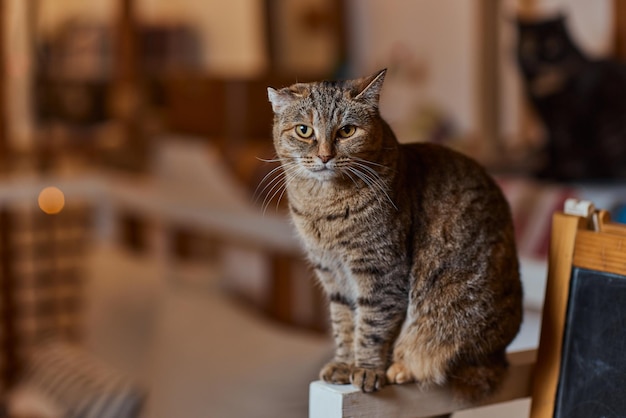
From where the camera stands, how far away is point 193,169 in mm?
3277

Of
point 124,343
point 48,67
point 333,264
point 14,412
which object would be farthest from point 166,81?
point 333,264

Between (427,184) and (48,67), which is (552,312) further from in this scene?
(48,67)

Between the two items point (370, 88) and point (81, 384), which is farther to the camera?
point (81, 384)

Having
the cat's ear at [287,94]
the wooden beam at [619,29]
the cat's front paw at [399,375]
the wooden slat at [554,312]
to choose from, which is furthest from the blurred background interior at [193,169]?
the cat's ear at [287,94]

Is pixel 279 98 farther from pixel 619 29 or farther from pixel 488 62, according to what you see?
pixel 488 62

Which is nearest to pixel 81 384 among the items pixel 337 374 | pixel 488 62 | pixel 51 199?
pixel 51 199

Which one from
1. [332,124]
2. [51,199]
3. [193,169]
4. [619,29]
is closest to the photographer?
[332,124]

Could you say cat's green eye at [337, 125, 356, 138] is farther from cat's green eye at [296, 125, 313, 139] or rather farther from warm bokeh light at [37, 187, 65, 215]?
warm bokeh light at [37, 187, 65, 215]

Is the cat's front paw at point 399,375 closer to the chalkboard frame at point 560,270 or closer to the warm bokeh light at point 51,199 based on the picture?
the chalkboard frame at point 560,270

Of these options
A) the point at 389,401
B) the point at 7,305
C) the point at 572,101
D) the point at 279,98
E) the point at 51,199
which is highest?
the point at 279,98

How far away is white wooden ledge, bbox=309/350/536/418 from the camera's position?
98 cm

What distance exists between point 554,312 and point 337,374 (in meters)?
0.30

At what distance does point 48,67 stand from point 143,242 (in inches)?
37.9

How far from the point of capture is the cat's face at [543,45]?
2.24 metres
